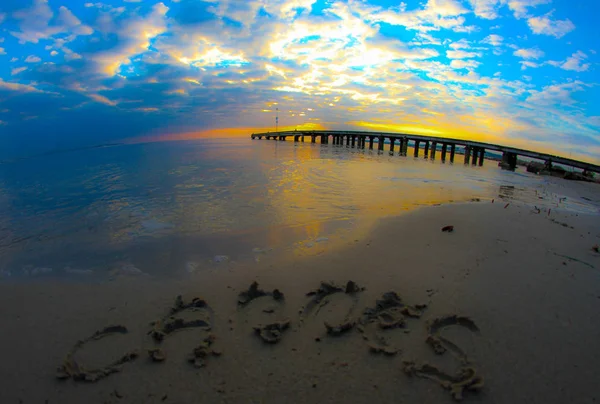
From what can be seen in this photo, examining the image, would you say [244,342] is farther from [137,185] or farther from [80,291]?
[137,185]

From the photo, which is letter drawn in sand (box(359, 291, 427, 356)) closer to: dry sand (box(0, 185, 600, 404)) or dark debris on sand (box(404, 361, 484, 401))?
dry sand (box(0, 185, 600, 404))

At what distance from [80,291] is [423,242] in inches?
221

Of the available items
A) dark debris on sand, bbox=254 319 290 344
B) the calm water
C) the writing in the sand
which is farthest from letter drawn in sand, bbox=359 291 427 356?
the calm water

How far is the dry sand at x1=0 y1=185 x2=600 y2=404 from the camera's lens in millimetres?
2420

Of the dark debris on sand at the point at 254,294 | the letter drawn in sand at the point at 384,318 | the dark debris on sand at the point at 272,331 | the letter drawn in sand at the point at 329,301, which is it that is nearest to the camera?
the letter drawn in sand at the point at 384,318

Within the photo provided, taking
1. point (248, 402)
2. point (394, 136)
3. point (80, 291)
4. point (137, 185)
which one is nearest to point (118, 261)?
point (80, 291)

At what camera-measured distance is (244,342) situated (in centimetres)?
298

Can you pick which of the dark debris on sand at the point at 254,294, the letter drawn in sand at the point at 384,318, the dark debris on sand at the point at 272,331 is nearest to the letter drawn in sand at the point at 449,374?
the letter drawn in sand at the point at 384,318

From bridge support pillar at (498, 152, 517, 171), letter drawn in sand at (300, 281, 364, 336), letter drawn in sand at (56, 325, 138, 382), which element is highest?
bridge support pillar at (498, 152, 517, 171)

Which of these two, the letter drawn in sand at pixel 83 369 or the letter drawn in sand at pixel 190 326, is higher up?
the letter drawn in sand at pixel 190 326

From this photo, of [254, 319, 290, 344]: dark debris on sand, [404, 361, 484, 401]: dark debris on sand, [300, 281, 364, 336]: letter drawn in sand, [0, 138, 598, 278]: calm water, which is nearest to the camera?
[404, 361, 484, 401]: dark debris on sand

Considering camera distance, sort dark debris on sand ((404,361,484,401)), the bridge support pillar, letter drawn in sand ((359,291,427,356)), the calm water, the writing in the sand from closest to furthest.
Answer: dark debris on sand ((404,361,484,401)), the writing in the sand, letter drawn in sand ((359,291,427,356)), the calm water, the bridge support pillar

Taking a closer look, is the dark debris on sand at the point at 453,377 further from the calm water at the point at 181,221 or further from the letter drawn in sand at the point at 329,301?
the calm water at the point at 181,221

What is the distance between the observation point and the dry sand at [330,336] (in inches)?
95.3
